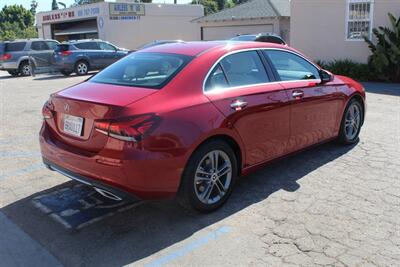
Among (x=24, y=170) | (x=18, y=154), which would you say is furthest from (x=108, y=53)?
(x=24, y=170)

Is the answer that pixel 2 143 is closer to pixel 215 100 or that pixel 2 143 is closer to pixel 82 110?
pixel 82 110

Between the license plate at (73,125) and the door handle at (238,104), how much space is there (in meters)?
1.49

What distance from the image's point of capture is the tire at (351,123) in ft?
20.9

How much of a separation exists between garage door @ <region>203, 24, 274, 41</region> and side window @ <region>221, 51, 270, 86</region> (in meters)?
22.7

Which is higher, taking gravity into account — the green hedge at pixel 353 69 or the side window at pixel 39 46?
the side window at pixel 39 46

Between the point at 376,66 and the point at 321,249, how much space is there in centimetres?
1197

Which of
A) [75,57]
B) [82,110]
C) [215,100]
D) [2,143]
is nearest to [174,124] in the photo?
[215,100]

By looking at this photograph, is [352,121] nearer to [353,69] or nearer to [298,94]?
[298,94]

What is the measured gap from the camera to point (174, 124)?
3848 mm

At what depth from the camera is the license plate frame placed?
405 cm

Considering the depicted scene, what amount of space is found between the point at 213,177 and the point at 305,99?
1777 millimetres

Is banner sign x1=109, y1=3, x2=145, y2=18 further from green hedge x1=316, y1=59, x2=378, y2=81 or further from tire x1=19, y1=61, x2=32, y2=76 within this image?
green hedge x1=316, y1=59, x2=378, y2=81

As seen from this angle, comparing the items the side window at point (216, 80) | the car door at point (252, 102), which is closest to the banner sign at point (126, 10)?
the car door at point (252, 102)

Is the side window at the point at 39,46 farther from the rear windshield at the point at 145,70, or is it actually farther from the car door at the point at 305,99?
the car door at the point at 305,99
